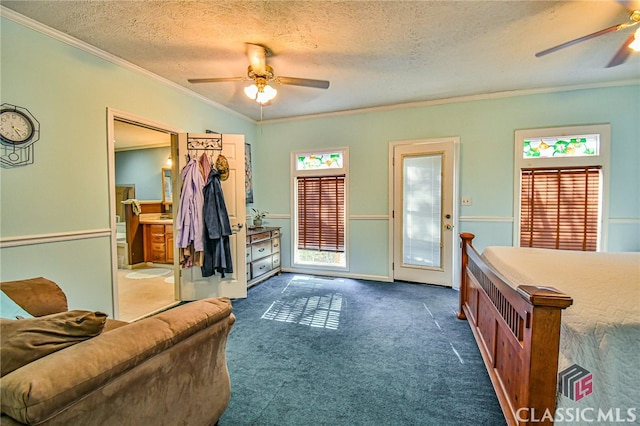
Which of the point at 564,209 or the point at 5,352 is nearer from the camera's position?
the point at 5,352

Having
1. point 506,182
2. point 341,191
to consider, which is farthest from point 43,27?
point 506,182

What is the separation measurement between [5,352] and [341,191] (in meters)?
3.76

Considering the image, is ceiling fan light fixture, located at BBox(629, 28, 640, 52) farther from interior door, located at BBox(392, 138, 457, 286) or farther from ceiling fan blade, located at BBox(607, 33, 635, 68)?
interior door, located at BBox(392, 138, 457, 286)

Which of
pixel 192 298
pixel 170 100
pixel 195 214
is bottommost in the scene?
pixel 192 298

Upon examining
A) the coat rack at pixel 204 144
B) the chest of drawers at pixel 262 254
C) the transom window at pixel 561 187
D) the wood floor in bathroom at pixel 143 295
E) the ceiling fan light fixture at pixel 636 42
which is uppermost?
the ceiling fan light fixture at pixel 636 42

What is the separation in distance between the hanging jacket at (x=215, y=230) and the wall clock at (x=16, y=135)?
1.41m

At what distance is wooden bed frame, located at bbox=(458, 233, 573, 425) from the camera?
110 cm

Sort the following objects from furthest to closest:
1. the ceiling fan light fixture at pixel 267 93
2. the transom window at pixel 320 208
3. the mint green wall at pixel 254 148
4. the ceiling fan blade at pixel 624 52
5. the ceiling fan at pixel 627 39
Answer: the transom window at pixel 320 208, the ceiling fan light fixture at pixel 267 93, the mint green wall at pixel 254 148, the ceiling fan blade at pixel 624 52, the ceiling fan at pixel 627 39

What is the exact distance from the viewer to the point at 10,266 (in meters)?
1.94

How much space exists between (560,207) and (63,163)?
5.13 meters

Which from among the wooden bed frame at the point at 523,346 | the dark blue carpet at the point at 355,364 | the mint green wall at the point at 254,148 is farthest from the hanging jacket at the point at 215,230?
the wooden bed frame at the point at 523,346

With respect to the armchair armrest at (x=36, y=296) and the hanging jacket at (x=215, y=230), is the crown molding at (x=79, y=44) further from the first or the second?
the armchair armrest at (x=36, y=296)

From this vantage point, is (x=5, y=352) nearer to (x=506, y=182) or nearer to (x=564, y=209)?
(x=506, y=182)

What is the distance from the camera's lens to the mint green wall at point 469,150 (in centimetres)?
316
